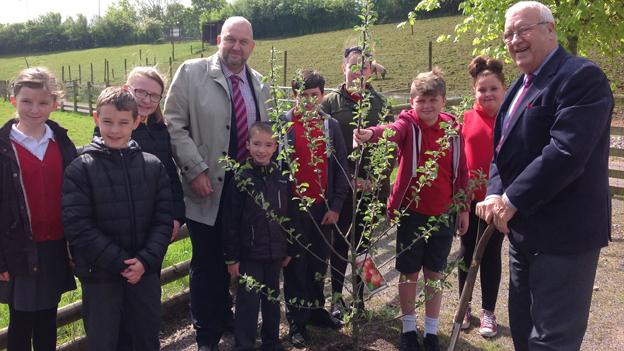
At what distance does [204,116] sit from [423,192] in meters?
1.60

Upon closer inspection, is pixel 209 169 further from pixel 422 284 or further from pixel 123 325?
pixel 422 284

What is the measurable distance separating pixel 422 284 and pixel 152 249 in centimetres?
178

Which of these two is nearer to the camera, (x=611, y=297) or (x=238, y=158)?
(x=238, y=158)

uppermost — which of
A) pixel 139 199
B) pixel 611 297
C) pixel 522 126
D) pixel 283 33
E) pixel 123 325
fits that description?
pixel 283 33

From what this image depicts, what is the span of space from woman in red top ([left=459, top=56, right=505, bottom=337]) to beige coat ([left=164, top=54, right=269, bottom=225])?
1.79 m

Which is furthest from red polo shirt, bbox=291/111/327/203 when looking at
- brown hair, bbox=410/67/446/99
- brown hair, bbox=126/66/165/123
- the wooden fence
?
the wooden fence

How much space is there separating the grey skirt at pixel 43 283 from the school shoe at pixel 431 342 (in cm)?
244

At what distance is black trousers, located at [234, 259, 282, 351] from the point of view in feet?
12.3

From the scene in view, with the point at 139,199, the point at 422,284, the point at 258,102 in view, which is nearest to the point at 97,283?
the point at 139,199

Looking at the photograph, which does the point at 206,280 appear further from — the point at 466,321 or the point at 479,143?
the point at 479,143

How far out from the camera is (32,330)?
10.8 ft

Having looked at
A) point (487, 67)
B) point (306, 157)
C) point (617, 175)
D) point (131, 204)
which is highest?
point (487, 67)

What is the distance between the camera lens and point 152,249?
3205mm

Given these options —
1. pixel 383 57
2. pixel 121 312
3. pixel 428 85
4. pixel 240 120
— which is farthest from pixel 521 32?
pixel 383 57
